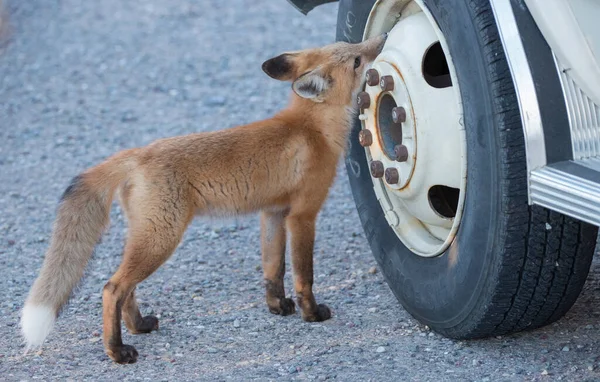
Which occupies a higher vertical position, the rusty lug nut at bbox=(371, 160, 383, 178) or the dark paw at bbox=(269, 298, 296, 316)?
the rusty lug nut at bbox=(371, 160, 383, 178)

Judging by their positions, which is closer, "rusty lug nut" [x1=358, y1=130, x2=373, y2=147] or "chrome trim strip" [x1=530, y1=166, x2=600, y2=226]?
"chrome trim strip" [x1=530, y1=166, x2=600, y2=226]

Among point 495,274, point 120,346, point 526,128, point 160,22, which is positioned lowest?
point 120,346

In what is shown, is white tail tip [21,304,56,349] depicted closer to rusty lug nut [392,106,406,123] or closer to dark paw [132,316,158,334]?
dark paw [132,316,158,334]

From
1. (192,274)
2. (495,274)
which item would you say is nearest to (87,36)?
(192,274)

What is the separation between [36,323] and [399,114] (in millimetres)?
1722

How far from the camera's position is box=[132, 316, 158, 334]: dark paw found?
4.23 metres

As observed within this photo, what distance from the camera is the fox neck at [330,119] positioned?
14.9 ft

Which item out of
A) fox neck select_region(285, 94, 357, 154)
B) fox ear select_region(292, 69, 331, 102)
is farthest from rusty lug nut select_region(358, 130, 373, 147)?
fox ear select_region(292, 69, 331, 102)

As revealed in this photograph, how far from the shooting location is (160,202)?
13.0 ft

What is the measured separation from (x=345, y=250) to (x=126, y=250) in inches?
64.1

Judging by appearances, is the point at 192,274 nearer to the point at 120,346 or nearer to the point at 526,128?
the point at 120,346

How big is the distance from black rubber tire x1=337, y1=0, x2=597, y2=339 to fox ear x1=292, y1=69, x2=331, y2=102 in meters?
1.00

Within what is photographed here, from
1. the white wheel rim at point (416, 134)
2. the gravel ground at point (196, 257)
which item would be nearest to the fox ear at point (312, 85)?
the white wheel rim at point (416, 134)

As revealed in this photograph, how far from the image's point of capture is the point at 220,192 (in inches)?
164
